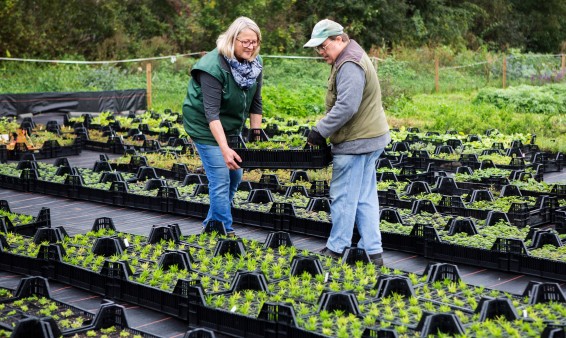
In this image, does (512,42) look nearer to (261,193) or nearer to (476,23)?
(476,23)

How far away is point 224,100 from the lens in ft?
23.3

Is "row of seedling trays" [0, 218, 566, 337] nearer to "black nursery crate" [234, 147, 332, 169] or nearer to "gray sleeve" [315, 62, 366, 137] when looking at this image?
"black nursery crate" [234, 147, 332, 169]

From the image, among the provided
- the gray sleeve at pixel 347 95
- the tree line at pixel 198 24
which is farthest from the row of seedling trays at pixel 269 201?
the tree line at pixel 198 24

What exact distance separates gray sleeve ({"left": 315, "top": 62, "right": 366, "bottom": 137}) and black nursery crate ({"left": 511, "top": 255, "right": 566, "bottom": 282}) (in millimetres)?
1717

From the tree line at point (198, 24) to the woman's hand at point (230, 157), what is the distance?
19564mm

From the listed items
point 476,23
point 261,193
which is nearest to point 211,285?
point 261,193

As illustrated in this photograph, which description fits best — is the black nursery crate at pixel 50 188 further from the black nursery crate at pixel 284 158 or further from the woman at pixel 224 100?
the black nursery crate at pixel 284 158

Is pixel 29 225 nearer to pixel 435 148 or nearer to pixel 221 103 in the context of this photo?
pixel 221 103

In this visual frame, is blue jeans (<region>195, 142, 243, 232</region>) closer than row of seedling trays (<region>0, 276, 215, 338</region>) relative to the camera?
No

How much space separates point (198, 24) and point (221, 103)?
24.5 meters

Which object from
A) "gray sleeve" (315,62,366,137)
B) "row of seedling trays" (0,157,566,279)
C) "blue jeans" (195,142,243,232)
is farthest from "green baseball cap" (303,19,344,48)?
"row of seedling trays" (0,157,566,279)

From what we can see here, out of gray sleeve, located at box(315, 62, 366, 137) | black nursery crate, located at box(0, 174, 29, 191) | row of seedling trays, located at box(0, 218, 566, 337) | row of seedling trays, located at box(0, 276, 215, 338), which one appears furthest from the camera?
black nursery crate, located at box(0, 174, 29, 191)

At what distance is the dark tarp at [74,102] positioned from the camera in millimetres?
18516

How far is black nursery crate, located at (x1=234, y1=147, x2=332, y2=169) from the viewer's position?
7.05 metres
